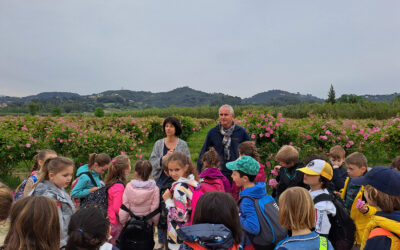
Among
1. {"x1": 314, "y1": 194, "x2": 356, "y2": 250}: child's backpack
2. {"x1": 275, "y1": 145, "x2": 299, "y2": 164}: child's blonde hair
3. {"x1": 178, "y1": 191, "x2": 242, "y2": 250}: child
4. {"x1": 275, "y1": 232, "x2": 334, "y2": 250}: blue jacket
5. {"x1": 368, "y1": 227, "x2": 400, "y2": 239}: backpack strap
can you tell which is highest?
{"x1": 275, "y1": 145, "x2": 299, "y2": 164}: child's blonde hair

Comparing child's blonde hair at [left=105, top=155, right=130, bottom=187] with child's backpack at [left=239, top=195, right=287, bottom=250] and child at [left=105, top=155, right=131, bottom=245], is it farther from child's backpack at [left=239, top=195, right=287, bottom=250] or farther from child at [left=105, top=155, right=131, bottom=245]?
child's backpack at [left=239, top=195, right=287, bottom=250]

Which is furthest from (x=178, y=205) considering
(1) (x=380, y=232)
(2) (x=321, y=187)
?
(1) (x=380, y=232)

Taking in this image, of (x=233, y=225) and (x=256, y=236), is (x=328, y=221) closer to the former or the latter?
(x=256, y=236)

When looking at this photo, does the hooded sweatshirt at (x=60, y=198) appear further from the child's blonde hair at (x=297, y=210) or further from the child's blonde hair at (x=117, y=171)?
the child's blonde hair at (x=297, y=210)

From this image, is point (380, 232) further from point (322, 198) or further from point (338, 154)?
point (338, 154)

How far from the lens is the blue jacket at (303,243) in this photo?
1.70m

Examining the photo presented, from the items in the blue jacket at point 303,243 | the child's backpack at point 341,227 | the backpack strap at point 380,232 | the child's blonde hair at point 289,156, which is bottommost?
the child's backpack at point 341,227

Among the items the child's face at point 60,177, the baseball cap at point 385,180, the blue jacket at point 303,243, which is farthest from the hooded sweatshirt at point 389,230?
the child's face at point 60,177

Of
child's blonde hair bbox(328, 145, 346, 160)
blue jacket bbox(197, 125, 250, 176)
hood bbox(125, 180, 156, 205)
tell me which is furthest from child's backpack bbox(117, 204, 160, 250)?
child's blonde hair bbox(328, 145, 346, 160)

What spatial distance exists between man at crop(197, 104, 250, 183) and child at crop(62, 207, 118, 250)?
2.12m

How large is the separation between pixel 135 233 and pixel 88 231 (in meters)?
1.35

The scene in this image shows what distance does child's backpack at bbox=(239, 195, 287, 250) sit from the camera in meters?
2.05

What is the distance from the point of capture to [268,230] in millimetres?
2064

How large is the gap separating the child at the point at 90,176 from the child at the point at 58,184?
83 centimetres
